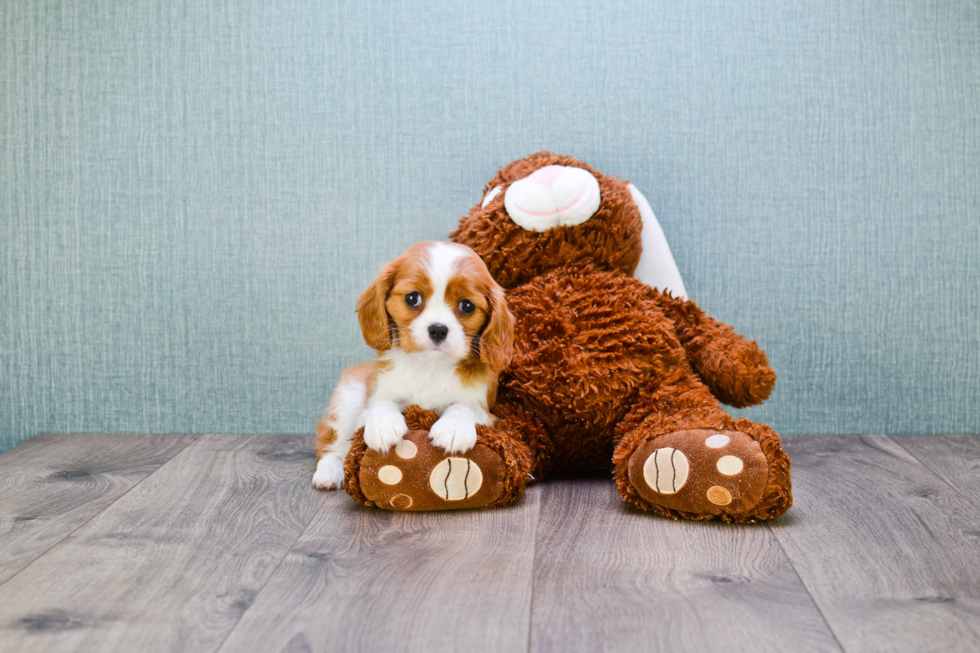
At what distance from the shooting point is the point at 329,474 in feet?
4.76

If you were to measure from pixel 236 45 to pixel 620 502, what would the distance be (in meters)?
1.30

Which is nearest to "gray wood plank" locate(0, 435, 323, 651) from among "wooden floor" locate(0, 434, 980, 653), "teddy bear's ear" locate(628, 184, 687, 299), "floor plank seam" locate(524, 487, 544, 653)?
"wooden floor" locate(0, 434, 980, 653)

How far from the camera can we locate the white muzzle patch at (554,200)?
1483 mm

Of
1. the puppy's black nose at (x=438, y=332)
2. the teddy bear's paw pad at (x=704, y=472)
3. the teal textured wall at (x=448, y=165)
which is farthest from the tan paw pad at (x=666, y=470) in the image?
the teal textured wall at (x=448, y=165)

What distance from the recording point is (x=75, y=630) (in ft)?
2.94

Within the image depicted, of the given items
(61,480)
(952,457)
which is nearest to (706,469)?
(952,457)

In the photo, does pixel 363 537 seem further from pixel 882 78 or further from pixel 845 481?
pixel 882 78

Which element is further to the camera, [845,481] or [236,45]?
[236,45]

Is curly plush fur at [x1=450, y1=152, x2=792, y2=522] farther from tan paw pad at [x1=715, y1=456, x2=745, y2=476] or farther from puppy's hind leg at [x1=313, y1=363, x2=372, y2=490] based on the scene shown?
puppy's hind leg at [x1=313, y1=363, x2=372, y2=490]

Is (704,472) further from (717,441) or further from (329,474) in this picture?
(329,474)

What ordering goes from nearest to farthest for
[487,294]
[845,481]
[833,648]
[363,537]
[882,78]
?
[833,648] < [363,537] < [487,294] < [845,481] < [882,78]

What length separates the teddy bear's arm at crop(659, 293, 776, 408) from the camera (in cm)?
144

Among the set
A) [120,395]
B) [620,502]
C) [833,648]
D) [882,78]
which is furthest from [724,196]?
[120,395]

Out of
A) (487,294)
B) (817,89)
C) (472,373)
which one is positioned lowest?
(472,373)
